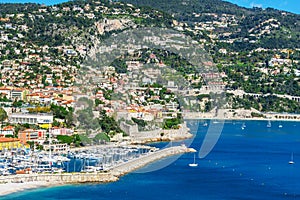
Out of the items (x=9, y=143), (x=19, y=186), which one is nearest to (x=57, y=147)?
(x=9, y=143)

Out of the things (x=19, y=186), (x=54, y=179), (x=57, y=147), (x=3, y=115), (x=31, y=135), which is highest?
(x=3, y=115)

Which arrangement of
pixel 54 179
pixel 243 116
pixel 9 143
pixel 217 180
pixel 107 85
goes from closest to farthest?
pixel 54 179 < pixel 217 180 < pixel 9 143 < pixel 107 85 < pixel 243 116

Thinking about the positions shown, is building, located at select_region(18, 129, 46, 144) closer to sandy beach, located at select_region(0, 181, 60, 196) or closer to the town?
the town

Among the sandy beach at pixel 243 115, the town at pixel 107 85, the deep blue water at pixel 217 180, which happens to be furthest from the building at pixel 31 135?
the sandy beach at pixel 243 115

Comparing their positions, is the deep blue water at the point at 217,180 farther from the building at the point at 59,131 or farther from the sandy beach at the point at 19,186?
the building at the point at 59,131

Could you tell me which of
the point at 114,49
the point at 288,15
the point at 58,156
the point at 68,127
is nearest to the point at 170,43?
the point at 114,49

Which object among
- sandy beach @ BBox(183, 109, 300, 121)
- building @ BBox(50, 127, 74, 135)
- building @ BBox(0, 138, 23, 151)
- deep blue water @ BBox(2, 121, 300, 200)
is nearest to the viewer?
deep blue water @ BBox(2, 121, 300, 200)

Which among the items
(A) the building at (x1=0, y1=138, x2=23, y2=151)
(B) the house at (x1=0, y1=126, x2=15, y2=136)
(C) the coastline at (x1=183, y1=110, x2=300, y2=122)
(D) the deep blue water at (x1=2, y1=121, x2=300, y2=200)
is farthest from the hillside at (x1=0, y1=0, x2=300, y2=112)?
(D) the deep blue water at (x1=2, y1=121, x2=300, y2=200)

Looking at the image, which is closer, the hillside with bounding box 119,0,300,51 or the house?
the house

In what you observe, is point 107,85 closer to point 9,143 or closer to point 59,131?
point 59,131
